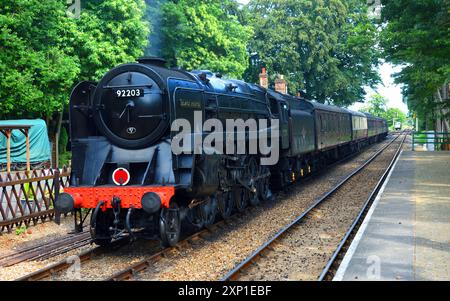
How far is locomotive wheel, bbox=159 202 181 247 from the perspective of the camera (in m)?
8.10

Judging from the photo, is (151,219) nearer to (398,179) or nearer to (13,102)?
(398,179)

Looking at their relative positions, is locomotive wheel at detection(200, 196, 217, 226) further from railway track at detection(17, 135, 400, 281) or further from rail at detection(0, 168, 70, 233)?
rail at detection(0, 168, 70, 233)

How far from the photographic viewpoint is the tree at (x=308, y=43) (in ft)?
135

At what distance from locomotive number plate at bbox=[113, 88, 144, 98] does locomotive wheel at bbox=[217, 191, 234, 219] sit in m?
3.02

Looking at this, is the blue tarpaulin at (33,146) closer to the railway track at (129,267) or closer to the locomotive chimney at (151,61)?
the locomotive chimney at (151,61)

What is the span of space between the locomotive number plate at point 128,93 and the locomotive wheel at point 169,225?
201 centimetres

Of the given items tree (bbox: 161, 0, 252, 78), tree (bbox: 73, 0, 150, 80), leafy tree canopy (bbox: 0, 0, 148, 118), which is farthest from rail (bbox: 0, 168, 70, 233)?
tree (bbox: 161, 0, 252, 78)

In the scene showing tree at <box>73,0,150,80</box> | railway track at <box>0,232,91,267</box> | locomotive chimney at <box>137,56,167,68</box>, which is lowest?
railway track at <box>0,232,91,267</box>

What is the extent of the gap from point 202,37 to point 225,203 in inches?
829

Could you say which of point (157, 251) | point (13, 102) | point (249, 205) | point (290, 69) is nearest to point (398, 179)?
point (249, 205)

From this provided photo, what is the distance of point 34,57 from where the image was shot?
20.1m

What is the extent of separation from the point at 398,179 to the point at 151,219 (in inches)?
441

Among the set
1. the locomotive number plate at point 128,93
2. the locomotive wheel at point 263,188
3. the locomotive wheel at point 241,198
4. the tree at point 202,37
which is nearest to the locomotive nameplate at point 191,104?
the locomotive number plate at point 128,93

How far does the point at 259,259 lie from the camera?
26.5ft
